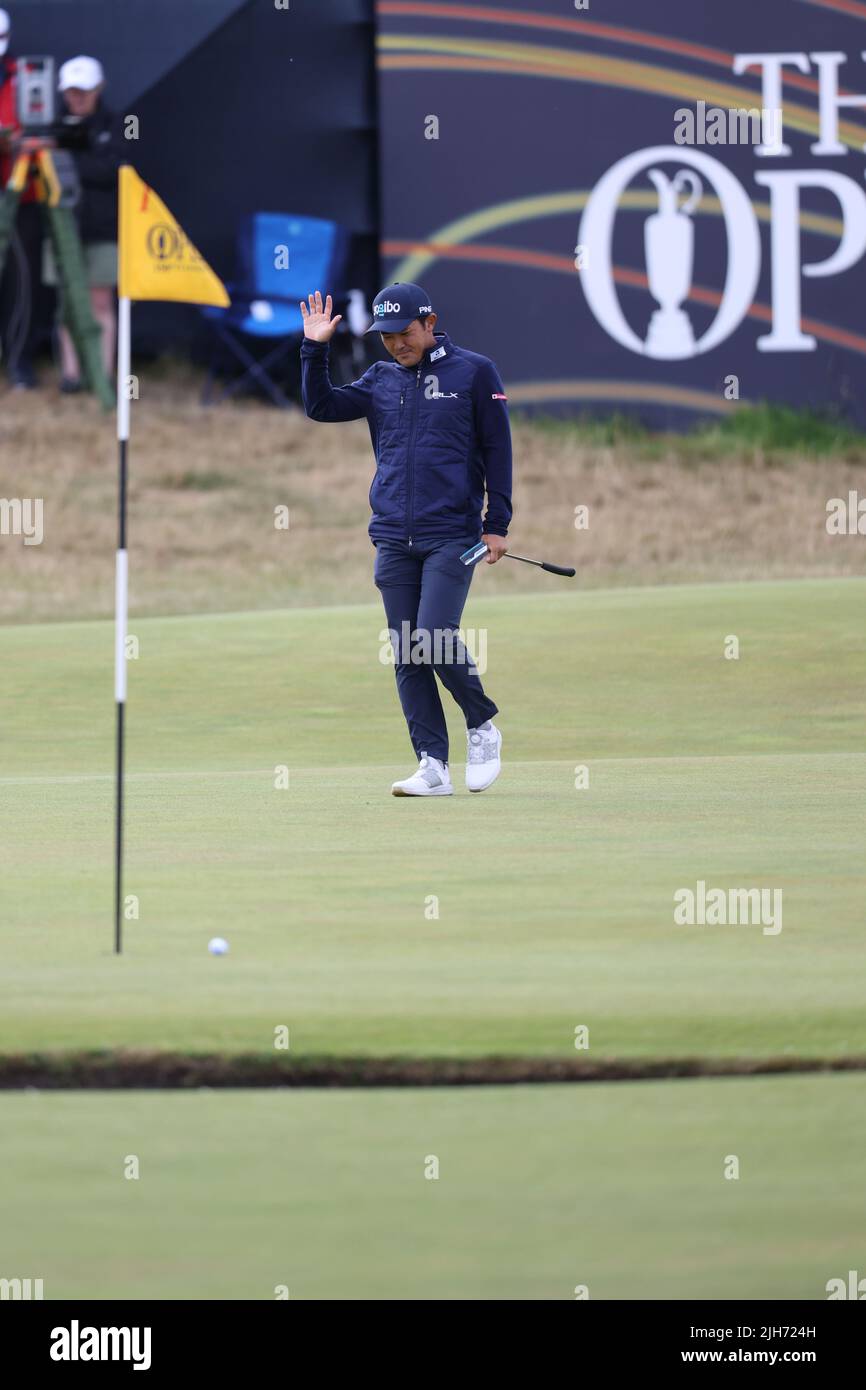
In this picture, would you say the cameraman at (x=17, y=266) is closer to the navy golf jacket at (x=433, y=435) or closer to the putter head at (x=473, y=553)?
the navy golf jacket at (x=433, y=435)

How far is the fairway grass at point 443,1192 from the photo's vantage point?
444 centimetres

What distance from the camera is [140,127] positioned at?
85.3 ft

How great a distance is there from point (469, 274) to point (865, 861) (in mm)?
16911

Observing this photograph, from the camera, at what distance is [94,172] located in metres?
24.5

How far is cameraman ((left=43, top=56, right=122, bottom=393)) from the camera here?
24.1m

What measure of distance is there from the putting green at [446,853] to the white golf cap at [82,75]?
8.66 meters

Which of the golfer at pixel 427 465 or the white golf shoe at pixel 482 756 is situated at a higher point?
the golfer at pixel 427 465

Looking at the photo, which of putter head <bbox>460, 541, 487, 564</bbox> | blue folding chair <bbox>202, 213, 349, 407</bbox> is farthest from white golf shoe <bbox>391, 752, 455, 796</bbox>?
blue folding chair <bbox>202, 213, 349, 407</bbox>

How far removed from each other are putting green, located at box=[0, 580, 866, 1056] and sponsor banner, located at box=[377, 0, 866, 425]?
756 centimetres

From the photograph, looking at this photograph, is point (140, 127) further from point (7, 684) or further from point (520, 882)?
point (520, 882)

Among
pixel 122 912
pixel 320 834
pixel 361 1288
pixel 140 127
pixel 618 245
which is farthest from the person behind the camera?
pixel 140 127

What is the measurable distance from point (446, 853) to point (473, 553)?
75.2 inches

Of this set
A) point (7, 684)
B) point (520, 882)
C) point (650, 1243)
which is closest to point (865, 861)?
point (520, 882)

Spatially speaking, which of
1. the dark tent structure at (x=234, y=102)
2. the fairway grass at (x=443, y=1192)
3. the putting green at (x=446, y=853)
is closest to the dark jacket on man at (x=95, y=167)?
the dark tent structure at (x=234, y=102)
